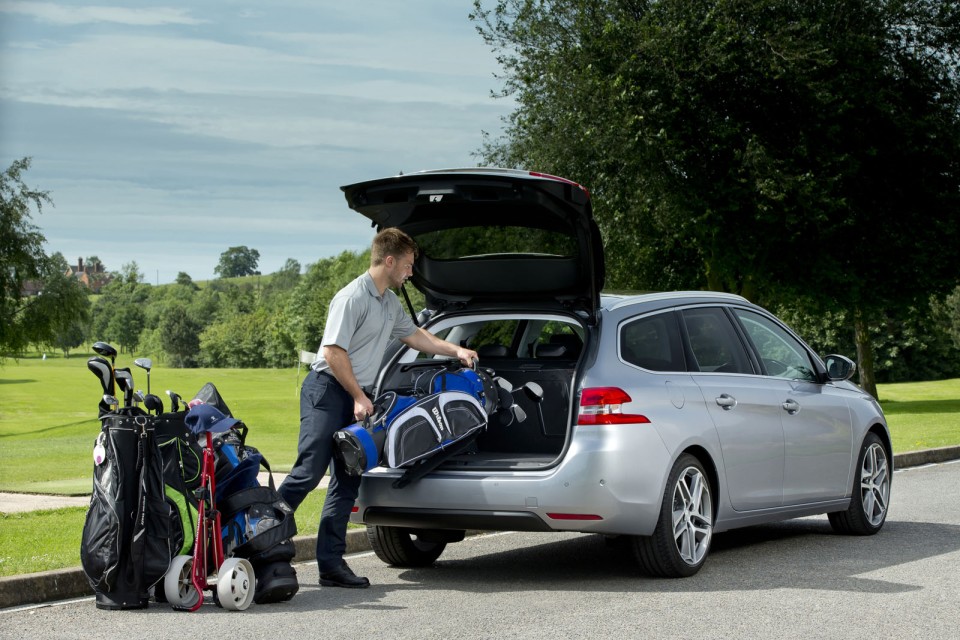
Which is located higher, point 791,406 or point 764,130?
point 764,130

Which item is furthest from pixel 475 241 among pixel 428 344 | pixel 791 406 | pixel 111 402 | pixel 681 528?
pixel 111 402

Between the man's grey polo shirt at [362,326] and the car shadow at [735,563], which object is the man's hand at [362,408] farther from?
the car shadow at [735,563]

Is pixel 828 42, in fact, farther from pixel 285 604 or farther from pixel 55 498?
pixel 285 604

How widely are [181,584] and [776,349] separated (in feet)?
14.7

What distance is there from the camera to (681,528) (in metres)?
7.53

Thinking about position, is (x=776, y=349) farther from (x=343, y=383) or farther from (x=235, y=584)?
(x=235, y=584)

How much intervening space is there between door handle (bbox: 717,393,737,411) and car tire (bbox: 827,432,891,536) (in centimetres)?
194

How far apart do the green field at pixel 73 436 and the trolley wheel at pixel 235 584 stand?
1.40 meters

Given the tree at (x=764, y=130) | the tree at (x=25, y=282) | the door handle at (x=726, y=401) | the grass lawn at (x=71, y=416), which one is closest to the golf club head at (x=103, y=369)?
the door handle at (x=726, y=401)

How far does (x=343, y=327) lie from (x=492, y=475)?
1200 millimetres

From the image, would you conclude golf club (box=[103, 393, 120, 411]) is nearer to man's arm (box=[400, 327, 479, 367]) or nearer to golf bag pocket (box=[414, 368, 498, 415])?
golf bag pocket (box=[414, 368, 498, 415])

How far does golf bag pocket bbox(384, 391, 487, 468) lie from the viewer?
7.26m

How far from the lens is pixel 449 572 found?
8.17 m

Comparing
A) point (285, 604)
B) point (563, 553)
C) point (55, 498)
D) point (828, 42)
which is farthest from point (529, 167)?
point (285, 604)
